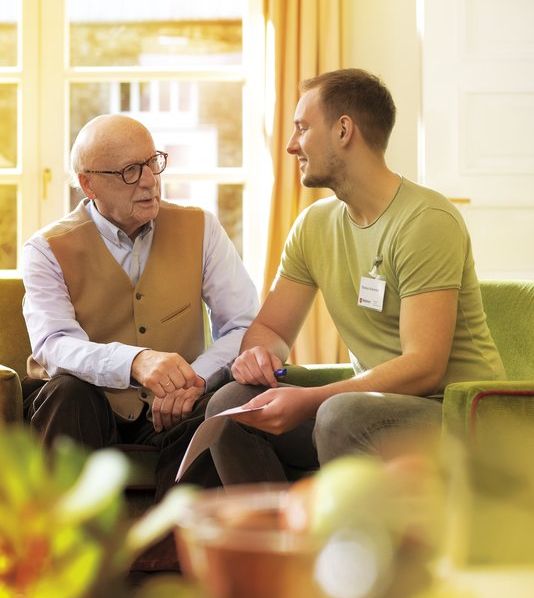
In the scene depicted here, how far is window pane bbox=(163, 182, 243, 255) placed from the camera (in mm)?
4336

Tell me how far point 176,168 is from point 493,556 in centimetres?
403

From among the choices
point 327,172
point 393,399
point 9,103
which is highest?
point 9,103

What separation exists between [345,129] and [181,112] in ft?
6.98

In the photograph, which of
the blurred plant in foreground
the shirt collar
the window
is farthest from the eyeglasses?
the blurred plant in foreground

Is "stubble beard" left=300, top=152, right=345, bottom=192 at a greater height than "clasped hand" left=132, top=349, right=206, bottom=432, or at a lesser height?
greater

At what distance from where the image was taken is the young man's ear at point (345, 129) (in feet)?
7.62

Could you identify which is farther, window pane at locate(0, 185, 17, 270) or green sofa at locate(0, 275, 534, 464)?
window pane at locate(0, 185, 17, 270)

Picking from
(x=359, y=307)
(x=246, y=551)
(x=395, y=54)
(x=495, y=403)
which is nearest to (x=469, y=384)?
(x=495, y=403)

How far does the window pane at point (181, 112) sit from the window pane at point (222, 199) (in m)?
0.09

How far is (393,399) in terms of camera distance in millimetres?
1929

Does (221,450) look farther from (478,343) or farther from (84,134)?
(84,134)

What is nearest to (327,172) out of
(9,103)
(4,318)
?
(4,318)

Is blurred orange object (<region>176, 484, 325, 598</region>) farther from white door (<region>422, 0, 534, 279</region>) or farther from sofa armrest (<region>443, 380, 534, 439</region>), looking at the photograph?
white door (<region>422, 0, 534, 279</region>)

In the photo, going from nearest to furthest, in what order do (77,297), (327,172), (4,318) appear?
(327,172) → (77,297) → (4,318)
